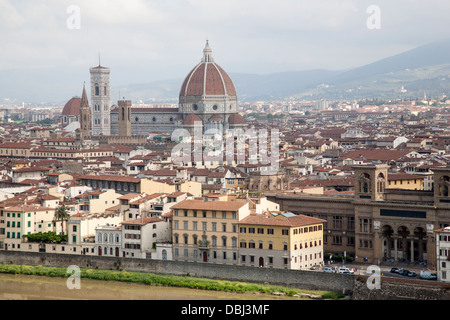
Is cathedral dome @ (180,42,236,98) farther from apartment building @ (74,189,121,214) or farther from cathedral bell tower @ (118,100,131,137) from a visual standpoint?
apartment building @ (74,189,121,214)

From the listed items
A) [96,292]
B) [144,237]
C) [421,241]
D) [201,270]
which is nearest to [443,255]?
[421,241]

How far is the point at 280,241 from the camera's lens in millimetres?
42156

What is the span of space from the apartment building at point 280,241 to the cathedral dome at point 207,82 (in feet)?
307

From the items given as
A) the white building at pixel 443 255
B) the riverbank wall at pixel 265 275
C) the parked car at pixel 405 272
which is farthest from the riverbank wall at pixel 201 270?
the white building at pixel 443 255

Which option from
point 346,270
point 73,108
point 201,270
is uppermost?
point 73,108

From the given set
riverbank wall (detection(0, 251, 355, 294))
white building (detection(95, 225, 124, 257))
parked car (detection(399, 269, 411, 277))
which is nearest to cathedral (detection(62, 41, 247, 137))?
riverbank wall (detection(0, 251, 355, 294))

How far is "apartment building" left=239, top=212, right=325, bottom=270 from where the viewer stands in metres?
42.0

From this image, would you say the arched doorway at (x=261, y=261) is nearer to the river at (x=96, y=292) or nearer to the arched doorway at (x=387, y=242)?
the river at (x=96, y=292)

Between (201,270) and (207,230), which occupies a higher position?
(207,230)

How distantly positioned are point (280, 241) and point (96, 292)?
24.3 ft

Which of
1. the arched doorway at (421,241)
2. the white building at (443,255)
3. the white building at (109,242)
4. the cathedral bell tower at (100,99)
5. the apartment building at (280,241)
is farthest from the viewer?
the cathedral bell tower at (100,99)

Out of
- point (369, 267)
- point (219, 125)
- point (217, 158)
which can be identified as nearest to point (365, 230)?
point (369, 267)

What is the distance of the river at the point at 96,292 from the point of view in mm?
40250

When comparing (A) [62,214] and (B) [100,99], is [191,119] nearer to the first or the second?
(B) [100,99]
